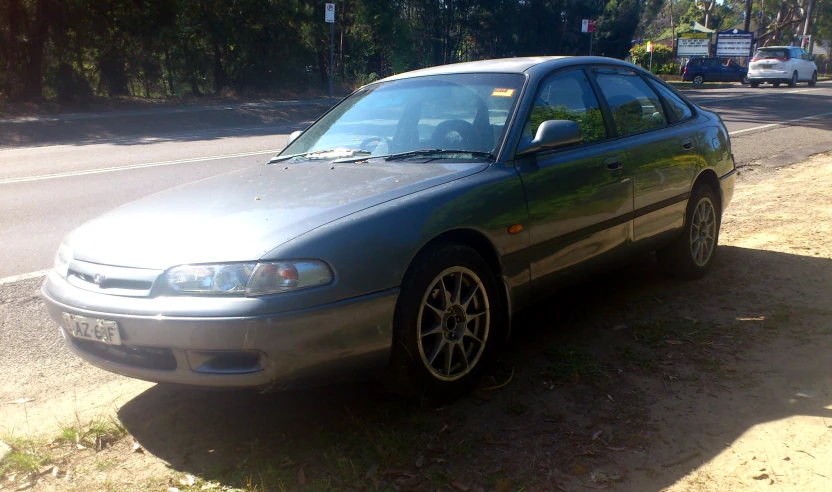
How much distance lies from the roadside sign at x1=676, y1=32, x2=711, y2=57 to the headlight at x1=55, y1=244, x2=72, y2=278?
5325 cm

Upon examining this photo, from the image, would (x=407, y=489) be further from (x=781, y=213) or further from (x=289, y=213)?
(x=781, y=213)

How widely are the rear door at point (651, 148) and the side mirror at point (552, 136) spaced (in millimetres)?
744

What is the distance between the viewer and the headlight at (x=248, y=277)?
9.64ft

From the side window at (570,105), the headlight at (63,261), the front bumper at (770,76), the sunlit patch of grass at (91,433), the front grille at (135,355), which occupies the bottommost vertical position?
the sunlit patch of grass at (91,433)

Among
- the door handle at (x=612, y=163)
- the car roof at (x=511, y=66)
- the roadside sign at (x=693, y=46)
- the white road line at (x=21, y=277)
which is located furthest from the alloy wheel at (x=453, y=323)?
the roadside sign at (x=693, y=46)

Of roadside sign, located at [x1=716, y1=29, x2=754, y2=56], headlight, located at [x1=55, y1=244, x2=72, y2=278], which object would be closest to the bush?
roadside sign, located at [x1=716, y1=29, x2=754, y2=56]

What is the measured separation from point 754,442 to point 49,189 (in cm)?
875

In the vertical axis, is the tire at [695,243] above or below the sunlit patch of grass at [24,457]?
above

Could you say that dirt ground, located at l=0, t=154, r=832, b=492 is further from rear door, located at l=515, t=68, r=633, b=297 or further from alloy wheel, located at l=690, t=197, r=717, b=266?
alloy wheel, located at l=690, t=197, r=717, b=266

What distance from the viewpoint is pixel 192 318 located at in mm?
2914

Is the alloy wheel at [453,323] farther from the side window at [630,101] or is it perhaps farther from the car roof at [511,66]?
the side window at [630,101]

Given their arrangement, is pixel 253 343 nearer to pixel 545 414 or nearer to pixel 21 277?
pixel 545 414

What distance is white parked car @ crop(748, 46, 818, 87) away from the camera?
35750 millimetres

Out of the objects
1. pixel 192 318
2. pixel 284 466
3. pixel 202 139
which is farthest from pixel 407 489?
pixel 202 139
